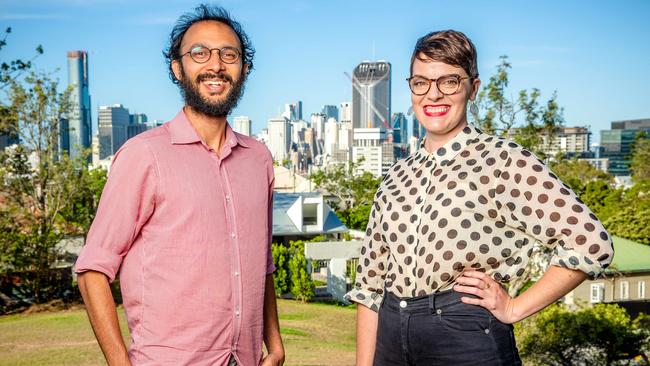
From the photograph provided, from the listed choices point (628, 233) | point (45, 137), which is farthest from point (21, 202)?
point (628, 233)

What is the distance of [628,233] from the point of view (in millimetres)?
24219

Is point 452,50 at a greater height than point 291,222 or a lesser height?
greater

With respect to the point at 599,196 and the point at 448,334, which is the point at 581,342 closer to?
the point at 448,334

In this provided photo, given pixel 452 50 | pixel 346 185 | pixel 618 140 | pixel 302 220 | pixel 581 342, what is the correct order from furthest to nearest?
1. pixel 618 140
2. pixel 346 185
3. pixel 302 220
4. pixel 581 342
5. pixel 452 50

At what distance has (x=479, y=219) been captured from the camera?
2150 millimetres

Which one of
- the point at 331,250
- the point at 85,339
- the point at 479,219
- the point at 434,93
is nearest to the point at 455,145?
the point at 434,93

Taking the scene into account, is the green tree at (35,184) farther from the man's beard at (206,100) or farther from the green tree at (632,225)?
the green tree at (632,225)

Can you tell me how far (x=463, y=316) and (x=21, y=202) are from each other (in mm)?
17025

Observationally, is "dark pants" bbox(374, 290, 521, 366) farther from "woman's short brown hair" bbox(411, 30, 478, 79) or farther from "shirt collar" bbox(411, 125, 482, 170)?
"woman's short brown hair" bbox(411, 30, 478, 79)

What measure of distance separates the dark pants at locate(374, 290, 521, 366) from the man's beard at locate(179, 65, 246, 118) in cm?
99

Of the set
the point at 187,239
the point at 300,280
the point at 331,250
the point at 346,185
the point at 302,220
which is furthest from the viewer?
the point at 346,185

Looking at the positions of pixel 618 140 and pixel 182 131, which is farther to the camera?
pixel 618 140

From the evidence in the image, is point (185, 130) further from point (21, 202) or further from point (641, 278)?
point (641, 278)

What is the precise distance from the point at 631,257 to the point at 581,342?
11299mm
